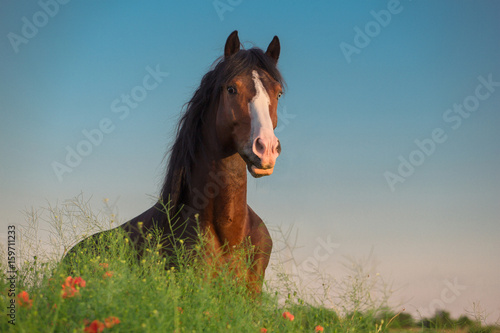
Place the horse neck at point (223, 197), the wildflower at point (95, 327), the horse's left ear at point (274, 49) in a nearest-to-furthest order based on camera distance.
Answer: the wildflower at point (95, 327), the horse neck at point (223, 197), the horse's left ear at point (274, 49)

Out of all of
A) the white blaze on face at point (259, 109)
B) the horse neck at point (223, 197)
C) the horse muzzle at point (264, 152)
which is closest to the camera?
the horse muzzle at point (264, 152)

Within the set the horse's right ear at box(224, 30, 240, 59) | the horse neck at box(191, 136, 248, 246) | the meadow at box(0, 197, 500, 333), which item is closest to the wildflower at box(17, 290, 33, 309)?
the meadow at box(0, 197, 500, 333)

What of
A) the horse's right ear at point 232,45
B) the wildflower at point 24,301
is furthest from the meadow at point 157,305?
the horse's right ear at point 232,45

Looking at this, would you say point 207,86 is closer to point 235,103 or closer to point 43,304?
point 235,103

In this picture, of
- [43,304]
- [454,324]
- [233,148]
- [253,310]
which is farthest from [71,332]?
[454,324]

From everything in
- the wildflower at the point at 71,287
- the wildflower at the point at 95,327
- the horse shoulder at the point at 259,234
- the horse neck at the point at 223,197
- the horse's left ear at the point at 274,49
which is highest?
the horse's left ear at the point at 274,49

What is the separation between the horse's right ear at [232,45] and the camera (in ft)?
19.2

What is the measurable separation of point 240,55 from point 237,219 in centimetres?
205

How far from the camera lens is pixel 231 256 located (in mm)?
5355

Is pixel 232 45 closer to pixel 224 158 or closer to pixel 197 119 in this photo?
pixel 197 119

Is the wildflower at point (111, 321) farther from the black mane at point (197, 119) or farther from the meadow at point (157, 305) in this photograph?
the black mane at point (197, 119)

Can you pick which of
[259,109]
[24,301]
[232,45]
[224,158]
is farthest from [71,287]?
[232,45]

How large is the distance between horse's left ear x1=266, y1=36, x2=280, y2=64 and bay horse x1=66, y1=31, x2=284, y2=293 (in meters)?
0.46

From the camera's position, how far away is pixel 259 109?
509 centimetres
